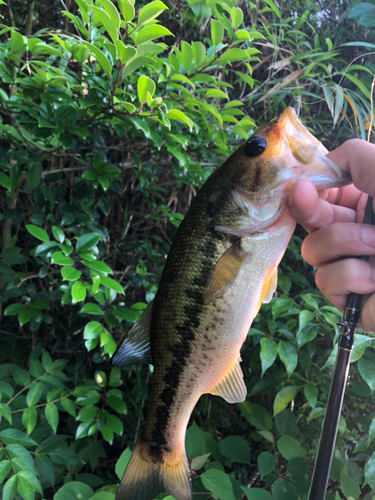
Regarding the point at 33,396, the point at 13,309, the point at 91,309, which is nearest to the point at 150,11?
the point at 91,309

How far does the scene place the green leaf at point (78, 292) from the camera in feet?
3.54

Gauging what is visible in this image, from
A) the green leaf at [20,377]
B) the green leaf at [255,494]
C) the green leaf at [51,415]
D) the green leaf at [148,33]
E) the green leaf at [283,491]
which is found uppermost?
the green leaf at [148,33]

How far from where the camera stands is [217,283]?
71 cm

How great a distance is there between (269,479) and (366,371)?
609 mm

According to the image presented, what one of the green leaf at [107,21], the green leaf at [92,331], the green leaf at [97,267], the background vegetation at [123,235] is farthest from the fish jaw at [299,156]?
the green leaf at [92,331]

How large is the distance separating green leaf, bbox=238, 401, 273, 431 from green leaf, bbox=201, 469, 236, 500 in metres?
0.40

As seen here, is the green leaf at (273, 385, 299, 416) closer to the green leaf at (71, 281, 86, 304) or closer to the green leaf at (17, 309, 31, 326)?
the green leaf at (71, 281, 86, 304)

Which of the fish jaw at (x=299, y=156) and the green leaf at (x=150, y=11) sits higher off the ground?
the green leaf at (x=150, y=11)

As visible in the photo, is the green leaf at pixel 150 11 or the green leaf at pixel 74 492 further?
the green leaf at pixel 74 492

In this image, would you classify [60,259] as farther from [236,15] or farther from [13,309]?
[236,15]

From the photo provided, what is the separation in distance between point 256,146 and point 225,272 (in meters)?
0.29

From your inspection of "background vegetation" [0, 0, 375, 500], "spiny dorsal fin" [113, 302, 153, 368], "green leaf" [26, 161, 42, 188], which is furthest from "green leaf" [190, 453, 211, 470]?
"green leaf" [26, 161, 42, 188]

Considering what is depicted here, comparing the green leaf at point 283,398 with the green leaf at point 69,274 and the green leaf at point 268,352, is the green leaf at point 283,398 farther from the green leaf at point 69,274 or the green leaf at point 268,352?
the green leaf at point 69,274

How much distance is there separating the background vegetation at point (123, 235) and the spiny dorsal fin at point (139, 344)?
0.34 meters
